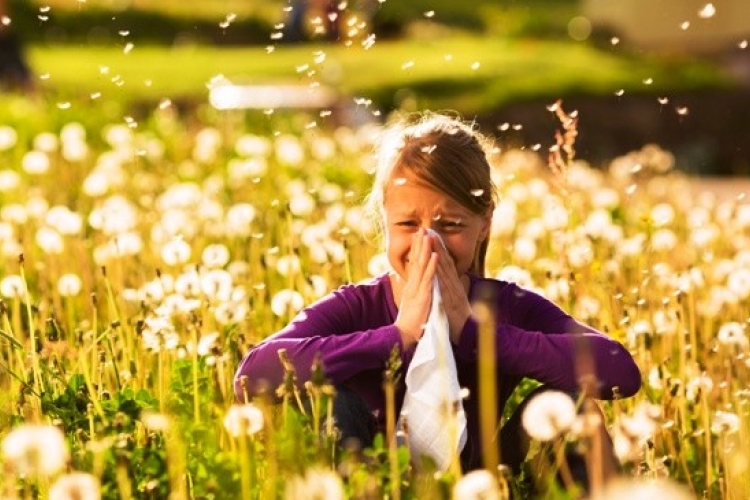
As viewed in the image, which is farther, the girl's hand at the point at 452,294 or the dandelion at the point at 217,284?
the dandelion at the point at 217,284

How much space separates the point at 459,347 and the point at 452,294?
0.11m

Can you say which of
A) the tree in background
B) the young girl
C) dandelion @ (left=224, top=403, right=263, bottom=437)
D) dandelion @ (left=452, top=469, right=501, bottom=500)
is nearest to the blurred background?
the tree in background

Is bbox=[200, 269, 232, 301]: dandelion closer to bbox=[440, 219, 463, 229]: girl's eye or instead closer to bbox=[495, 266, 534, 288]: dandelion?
bbox=[495, 266, 534, 288]: dandelion

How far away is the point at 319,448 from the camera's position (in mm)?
2709

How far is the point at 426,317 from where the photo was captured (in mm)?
3232

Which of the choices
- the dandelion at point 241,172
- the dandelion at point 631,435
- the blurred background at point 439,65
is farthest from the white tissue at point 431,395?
the dandelion at point 241,172

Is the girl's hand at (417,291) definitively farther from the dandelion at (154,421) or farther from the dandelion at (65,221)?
the dandelion at (65,221)

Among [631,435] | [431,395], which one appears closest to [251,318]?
[431,395]

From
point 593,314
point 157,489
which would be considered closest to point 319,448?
point 157,489

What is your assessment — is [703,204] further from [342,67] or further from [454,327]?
[342,67]

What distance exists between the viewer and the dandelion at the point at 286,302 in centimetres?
415

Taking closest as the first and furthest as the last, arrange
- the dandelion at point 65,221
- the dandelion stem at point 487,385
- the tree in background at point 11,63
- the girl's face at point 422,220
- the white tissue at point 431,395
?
the dandelion stem at point 487,385 → the white tissue at point 431,395 → the girl's face at point 422,220 → the dandelion at point 65,221 → the tree in background at point 11,63

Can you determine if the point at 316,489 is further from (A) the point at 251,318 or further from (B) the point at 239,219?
(B) the point at 239,219

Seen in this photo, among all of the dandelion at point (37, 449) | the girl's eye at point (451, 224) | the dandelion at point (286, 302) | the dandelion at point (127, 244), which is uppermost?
the dandelion at point (127, 244)
